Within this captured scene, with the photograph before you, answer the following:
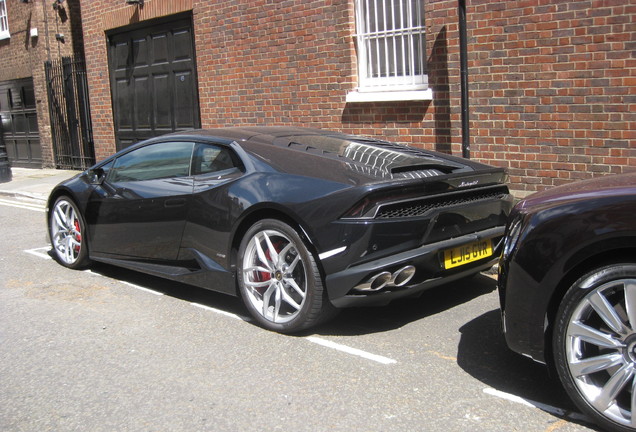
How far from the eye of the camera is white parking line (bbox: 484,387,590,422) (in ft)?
11.4

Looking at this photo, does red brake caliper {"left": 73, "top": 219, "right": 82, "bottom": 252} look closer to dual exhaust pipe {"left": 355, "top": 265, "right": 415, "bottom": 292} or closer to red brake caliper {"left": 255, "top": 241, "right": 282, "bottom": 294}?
red brake caliper {"left": 255, "top": 241, "right": 282, "bottom": 294}

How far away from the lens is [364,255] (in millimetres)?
4414

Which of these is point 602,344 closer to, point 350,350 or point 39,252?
point 350,350

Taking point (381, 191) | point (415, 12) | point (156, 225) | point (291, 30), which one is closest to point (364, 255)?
point (381, 191)

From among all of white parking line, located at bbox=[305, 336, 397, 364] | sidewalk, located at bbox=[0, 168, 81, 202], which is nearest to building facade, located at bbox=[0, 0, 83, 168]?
sidewalk, located at bbox=[0, 168, 81, 202]

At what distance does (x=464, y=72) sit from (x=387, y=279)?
463 centimetres

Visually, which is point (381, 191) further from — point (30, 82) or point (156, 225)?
point (30, 82)

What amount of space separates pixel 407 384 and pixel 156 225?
2.72 m

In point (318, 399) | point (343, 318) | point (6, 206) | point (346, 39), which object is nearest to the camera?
point (318, 399)

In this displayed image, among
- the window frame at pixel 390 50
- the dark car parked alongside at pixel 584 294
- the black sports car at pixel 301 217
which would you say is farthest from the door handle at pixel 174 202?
the window frame at pixel 390 50

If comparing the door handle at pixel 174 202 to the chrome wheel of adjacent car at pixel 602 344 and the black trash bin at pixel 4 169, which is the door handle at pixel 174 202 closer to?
the chrome wheel of adjacent car at pixel 602 344

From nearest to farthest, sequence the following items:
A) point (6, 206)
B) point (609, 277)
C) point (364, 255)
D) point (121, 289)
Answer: point (609, 277) < point (364, 255) < point (121, 289) < point (6, 206)

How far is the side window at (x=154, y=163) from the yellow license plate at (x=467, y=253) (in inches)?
87.7

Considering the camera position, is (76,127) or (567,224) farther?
(76,127)
